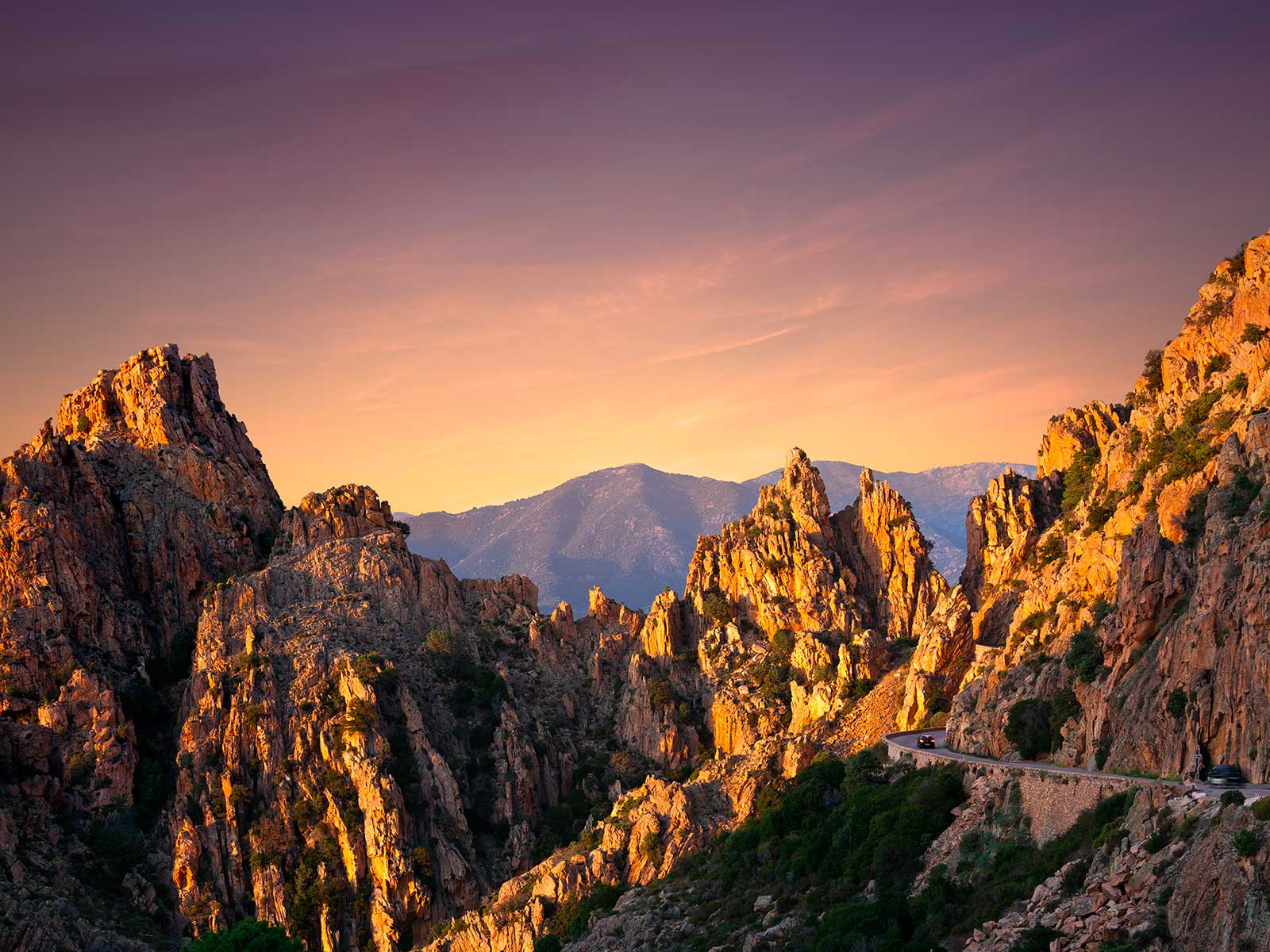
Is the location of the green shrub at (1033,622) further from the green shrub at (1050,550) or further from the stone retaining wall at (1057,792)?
the stone retaining wall at (1057,792)

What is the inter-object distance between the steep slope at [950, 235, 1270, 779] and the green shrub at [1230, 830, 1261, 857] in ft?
45.0

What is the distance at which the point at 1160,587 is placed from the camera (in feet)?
215

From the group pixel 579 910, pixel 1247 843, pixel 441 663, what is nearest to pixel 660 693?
pixel 441 663

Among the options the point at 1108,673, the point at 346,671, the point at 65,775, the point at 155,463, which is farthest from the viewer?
the point at 155,463

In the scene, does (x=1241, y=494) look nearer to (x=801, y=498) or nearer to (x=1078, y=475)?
(x=1078, y=475)

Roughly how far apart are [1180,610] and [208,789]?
9130 cm

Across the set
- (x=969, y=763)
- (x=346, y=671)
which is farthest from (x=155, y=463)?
(x=969, y=763)

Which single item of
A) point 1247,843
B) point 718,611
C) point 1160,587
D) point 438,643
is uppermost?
point 438,643

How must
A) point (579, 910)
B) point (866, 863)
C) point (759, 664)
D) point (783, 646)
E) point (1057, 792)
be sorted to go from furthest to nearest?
point (759, 664) → point (783, 646) → point (579, 910) → point (866, 863) → point (1057, 792)

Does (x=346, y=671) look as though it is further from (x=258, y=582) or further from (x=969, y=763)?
(x=969, y=763)

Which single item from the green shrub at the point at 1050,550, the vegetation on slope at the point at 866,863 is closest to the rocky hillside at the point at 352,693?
the vegetation on slope at the point at 866,863

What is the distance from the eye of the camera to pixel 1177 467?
3000 inches

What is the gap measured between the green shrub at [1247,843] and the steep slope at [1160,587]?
1371 cm

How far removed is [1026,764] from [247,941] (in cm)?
5193
